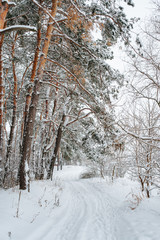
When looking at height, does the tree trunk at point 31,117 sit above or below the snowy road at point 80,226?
above

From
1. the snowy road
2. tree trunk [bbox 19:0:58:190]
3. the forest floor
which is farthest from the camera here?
tree trunk [bbox 19:0:58:190]

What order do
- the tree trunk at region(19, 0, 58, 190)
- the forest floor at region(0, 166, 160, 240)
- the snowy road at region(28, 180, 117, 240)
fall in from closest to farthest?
the forest floor at region(0, 166, 160, 240)
the snowy road at region(28, 180, 117, 240)
the tree trunk at region(19, 0, 58, 190)

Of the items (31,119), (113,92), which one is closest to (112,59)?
(113,92)

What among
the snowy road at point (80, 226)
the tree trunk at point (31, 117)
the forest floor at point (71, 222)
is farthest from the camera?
the tree trunk at point (31, 117)

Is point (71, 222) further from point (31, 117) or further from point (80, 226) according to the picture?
point (31, 117)

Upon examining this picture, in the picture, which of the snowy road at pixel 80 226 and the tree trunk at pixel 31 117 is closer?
the snowy road at pixel 80 226

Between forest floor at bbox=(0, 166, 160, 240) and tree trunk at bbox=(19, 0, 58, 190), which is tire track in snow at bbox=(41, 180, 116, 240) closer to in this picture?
forest floor at bbox=(0, 166, 160, 240)

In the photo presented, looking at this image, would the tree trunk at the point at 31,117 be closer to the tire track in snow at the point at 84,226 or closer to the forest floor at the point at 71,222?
the forest floor at the point at 71,222

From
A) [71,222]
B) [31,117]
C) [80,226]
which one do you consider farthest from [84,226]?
[31,117]

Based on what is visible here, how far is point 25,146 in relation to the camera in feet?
16.6

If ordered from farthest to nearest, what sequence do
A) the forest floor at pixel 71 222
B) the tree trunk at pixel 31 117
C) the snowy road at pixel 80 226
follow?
the tree trunk at pixel 31 117, the snowy road at pixel 80 226, the forest floor at pixel 71 222

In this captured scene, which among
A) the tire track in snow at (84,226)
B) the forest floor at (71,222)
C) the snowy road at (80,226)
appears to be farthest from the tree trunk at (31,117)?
the tire track in snow at (84,226)

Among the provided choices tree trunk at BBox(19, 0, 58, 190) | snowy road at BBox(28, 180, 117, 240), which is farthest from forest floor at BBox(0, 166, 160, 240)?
tree trunk at BBox(19, 0, 58, 190)

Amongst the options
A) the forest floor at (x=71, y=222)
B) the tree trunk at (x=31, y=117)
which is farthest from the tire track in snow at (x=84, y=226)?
the tree trunk at (x=31, y=117)
